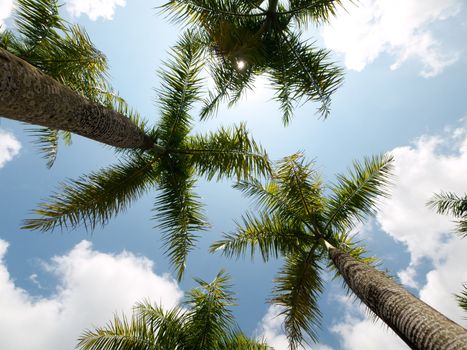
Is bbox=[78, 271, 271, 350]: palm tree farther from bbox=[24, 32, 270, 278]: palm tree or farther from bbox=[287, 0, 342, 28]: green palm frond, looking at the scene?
bbox=[287, 0, 342, 28]: green palm frond

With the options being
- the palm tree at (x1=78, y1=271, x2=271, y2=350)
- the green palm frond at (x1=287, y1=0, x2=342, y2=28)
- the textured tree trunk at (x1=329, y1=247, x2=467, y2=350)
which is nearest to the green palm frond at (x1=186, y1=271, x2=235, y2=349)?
the palm tree at (x1=78, y1=271, x2=271, y2=350)

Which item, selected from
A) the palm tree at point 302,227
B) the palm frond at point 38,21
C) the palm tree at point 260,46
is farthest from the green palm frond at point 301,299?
the palm frond at point 38,21

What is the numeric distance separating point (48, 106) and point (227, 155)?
4077 mm

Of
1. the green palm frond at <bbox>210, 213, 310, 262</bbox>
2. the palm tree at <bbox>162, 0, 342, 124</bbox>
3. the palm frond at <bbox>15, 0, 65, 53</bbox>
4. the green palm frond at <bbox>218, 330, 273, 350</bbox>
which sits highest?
the palm tree at <bbox>162, 0, 342, 124</bbox>

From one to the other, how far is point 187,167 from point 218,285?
2.98 metres

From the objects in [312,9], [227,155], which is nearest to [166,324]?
[227,155]

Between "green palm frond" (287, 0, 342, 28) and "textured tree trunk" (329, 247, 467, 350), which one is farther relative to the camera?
"green palm frond" (287, 0, 342, 28)

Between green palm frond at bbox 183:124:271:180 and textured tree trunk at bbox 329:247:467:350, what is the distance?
3.05 meters

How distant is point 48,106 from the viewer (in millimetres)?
3955

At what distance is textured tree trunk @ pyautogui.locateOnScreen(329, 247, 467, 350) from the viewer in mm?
3086

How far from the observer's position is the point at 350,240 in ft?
25.3

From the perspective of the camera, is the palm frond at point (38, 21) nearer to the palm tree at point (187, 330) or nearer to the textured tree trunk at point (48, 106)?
the textured tree trunk at point (48, 106)

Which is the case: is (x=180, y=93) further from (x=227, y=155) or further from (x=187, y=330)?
(x=187, y=330)

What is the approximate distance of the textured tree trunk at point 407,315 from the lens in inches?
121
